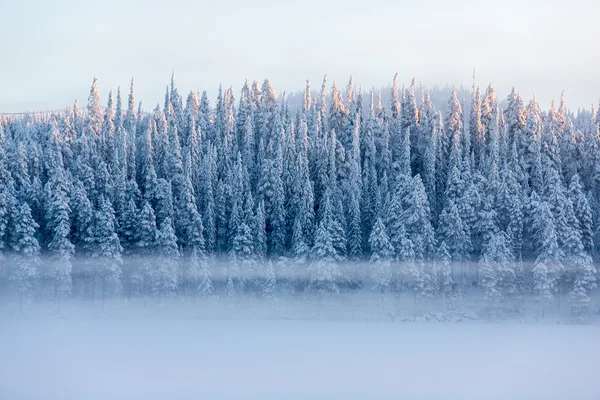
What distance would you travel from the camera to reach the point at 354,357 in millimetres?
37250

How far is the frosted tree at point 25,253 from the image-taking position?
62.1 metres

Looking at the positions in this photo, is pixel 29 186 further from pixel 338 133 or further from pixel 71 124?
pixel 338 133

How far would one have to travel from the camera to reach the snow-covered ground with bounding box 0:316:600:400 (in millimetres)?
28328

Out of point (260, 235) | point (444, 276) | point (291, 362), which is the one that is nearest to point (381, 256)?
point (444, 276)

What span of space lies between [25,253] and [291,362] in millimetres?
37769

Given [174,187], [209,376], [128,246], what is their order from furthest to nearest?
[174,187] < [128,246] < [209,376]

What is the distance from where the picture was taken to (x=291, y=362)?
→ 3516 cm

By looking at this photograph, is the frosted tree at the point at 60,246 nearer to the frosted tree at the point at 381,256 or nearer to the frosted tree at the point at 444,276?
the frosted tree at the point at 381,256

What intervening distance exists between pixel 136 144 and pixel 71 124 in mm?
8831

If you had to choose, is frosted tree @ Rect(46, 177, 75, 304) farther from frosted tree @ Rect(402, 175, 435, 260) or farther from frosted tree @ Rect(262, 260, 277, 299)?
frosted tree @ Rect(402, 175, 435, 260)

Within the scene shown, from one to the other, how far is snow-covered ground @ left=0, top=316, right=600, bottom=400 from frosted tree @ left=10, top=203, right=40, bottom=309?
8.52 meters

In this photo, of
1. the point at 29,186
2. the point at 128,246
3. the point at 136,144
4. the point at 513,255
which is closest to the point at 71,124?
the point at 136,144

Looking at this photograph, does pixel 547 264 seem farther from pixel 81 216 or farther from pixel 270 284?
pixel 81 216

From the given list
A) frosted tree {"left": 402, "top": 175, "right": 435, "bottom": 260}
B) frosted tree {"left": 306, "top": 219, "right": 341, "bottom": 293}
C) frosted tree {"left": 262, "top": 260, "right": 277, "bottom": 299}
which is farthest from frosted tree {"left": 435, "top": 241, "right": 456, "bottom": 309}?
frosted tree {"left": 262, "top": 260, "right": 277, "bottom": 299}
